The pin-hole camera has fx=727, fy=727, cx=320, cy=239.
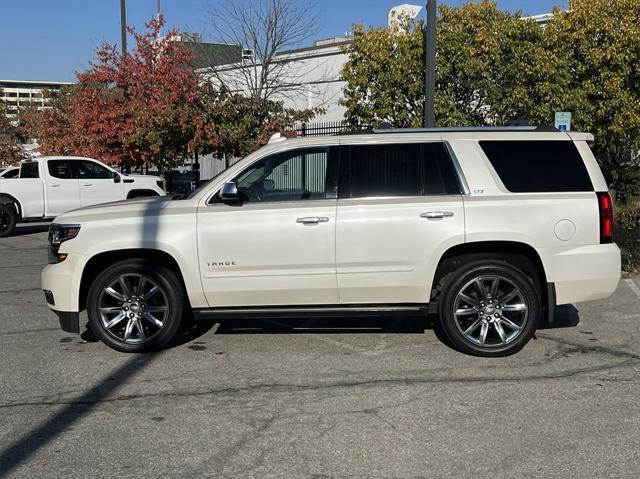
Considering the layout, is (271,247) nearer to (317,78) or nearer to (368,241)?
(368,241)

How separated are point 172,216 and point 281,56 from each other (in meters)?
21.5

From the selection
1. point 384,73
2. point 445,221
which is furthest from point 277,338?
point 384,73

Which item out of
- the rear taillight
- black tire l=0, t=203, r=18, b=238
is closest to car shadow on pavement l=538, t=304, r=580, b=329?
the rear taillight

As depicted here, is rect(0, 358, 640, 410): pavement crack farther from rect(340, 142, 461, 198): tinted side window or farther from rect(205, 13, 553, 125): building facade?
rect(205, 13, 553, 125): building facade

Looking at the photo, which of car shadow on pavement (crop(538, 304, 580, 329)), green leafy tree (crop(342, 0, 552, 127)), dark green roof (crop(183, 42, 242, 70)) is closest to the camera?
car shadow on pavement (crop(538, 304, 580, 329))

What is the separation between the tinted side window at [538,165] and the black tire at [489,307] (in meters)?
0.76

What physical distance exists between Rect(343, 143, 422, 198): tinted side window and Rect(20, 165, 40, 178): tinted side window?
1324 centimetres

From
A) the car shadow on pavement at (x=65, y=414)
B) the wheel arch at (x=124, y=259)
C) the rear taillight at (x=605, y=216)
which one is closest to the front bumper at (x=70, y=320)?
the wheel arch at (x=124, y=259)

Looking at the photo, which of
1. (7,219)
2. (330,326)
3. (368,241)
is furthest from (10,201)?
(368,241)

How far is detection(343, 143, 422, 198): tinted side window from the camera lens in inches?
255

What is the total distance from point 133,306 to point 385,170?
2610 millimetres

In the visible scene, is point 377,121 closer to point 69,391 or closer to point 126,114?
point 126,114

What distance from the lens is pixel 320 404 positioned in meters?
5.30

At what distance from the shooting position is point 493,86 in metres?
15.4
